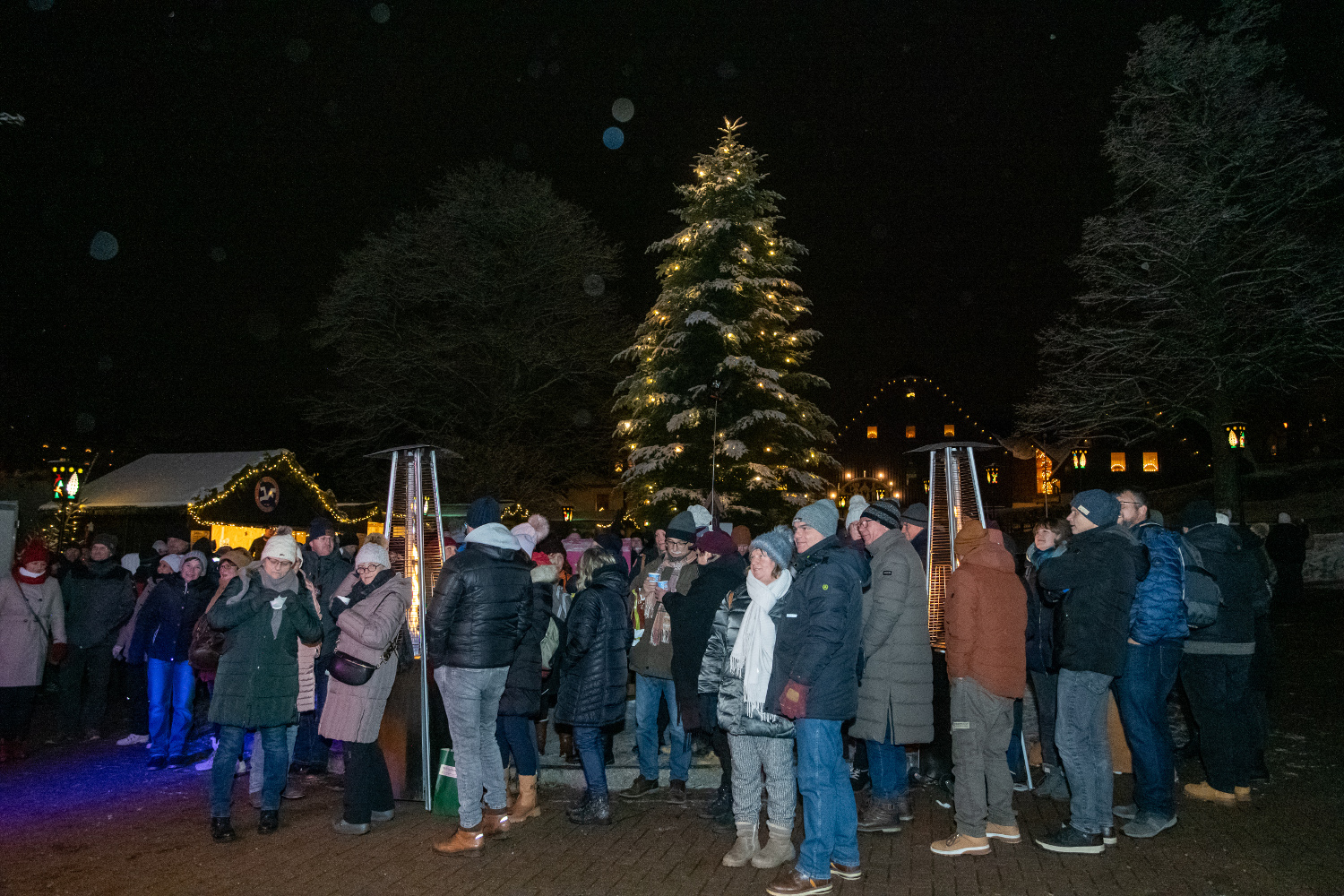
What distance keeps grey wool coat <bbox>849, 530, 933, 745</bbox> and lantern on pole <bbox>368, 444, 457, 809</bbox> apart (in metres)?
3.29

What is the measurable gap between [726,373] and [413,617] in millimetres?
16036

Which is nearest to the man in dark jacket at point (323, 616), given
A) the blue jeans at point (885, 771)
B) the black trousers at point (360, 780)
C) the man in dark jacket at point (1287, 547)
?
the black trousers at point (360, 780)

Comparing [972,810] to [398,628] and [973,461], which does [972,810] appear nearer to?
[973,461]

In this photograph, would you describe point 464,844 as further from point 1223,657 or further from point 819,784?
point 1223,657

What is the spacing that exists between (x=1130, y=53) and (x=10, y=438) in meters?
29.3

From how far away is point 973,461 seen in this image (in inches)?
326

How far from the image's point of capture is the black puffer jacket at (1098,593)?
593 centimetres

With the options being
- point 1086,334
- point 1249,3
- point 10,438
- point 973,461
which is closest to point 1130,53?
point 1249,3

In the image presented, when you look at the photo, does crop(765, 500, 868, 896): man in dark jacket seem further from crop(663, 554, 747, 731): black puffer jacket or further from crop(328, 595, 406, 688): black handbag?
crop(328, 595, 406, 688): black handbag

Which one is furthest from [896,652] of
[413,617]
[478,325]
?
[478,325]

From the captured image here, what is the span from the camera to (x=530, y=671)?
6789mm

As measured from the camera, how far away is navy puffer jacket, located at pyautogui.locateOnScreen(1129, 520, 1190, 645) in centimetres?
621

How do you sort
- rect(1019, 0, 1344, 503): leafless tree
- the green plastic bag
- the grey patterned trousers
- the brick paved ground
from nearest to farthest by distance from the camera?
the brick paved ground
the grey patterned trousers
the green plastic bag
rect(1019, 0, 1344, 503): leafless tree

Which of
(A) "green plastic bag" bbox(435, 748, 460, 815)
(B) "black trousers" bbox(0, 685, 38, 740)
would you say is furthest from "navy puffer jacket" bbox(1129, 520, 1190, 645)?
(B) "black trousers" bbox(0, 685, 38, 740)
